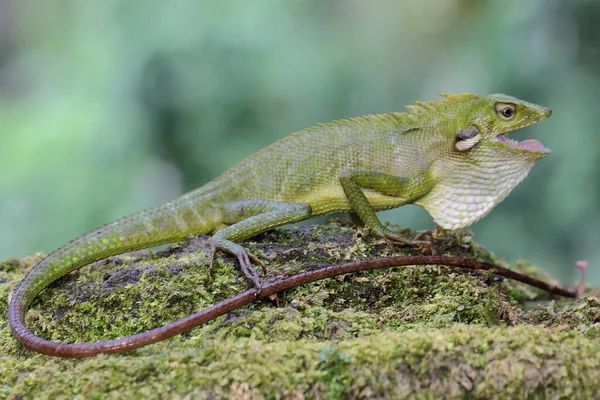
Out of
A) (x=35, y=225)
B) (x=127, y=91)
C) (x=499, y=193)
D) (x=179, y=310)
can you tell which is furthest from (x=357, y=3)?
(x=179, y=310)

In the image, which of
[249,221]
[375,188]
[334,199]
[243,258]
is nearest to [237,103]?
[334,199]

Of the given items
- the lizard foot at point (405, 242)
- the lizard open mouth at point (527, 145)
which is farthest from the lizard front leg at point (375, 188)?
the lizard open mouth at point (527, 145)

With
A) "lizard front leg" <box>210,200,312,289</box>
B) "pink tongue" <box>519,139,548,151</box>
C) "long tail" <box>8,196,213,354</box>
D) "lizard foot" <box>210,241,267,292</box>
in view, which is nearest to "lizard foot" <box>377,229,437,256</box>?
"lizard front leg" <box>210,200,312,289</box>

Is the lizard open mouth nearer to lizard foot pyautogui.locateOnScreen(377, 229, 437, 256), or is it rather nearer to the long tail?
lizard foot pyautogui.locateOnScreen(377, 229, 437, 256)

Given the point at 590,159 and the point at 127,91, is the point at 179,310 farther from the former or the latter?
the point at 590,159

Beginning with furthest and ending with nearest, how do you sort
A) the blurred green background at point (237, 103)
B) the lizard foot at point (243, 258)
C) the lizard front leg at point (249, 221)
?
the blurred green background at point (237, 103), the lizard front leg at point (249, 221), the lizard foot at point (243, 258)

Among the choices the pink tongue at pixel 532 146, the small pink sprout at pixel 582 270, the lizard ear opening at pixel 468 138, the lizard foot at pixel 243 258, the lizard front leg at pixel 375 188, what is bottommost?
the small pink sprout at pixel 582 270

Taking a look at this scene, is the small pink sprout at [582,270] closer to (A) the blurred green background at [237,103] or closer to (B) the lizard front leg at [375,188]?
(B) the lizard front leg at [375,188]

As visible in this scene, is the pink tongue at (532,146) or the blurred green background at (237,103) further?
the blurred green background at (237,103)
